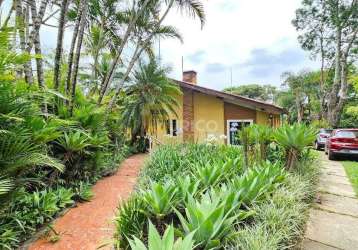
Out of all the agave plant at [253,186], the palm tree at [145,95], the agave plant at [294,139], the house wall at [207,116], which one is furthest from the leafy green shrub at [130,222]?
the house wall at [207,116]

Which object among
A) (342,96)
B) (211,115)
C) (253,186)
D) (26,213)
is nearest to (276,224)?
(253,186)

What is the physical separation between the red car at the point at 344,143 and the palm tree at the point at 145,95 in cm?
826

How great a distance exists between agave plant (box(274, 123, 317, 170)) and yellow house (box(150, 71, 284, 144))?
797 centimetres

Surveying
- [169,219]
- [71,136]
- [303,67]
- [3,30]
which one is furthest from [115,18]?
[303,67]

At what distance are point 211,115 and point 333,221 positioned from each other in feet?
40.7

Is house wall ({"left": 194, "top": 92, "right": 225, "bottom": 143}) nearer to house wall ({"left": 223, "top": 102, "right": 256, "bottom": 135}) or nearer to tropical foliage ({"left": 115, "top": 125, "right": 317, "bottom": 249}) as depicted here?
house wall ({"left": 223, "top": 102, "right": 256, "bottom": 135})

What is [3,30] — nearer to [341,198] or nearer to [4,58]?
[4,58]

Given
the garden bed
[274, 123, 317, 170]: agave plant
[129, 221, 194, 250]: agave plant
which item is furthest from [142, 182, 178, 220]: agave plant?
[274, 123, 317, 170]: agave plant

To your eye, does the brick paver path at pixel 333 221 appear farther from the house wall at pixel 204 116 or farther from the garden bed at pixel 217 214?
the house wall at pixel 204 116

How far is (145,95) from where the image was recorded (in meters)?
13.4

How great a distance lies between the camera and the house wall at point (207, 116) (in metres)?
16.2

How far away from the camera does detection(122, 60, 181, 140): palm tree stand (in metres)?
13.4

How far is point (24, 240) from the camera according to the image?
4047mm

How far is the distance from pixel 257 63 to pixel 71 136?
28798mm
